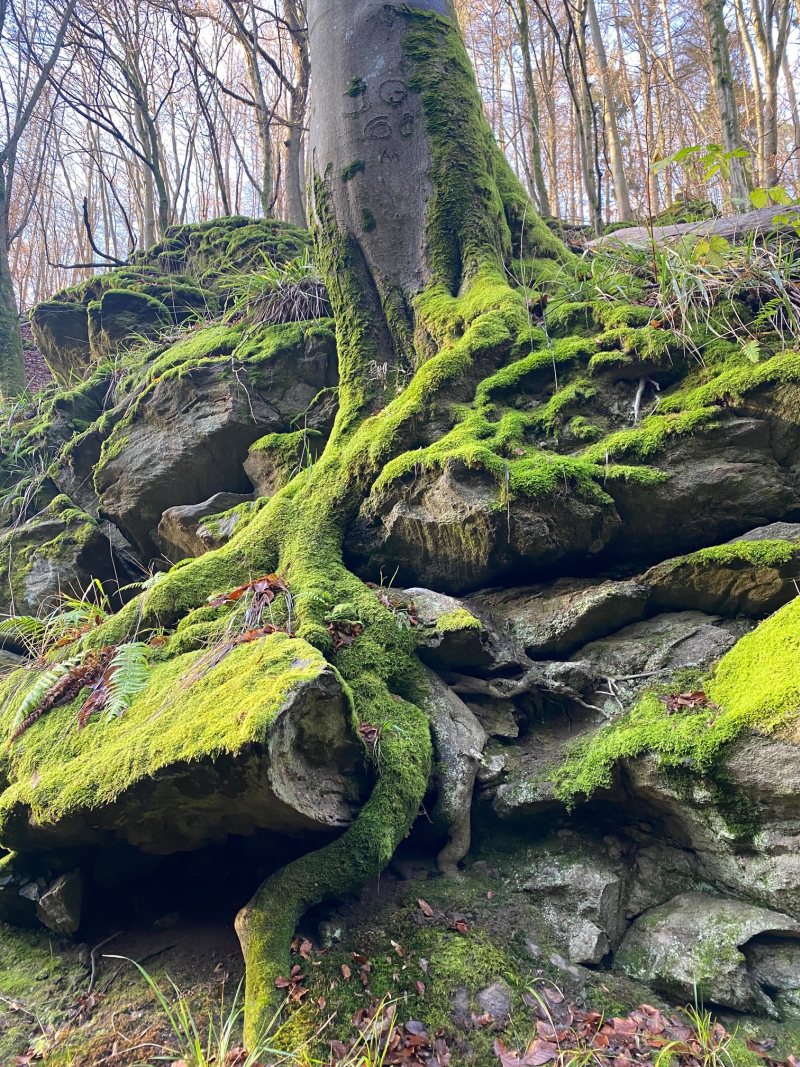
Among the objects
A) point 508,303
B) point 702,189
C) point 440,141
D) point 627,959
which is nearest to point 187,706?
point 627,959

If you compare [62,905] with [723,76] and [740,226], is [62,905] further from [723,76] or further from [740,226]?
[723,76]

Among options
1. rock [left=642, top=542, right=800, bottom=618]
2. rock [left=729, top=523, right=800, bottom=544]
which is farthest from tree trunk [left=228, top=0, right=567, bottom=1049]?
rock [left=729, top=523, right=800, bottom=544]

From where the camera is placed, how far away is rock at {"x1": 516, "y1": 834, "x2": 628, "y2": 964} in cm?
256

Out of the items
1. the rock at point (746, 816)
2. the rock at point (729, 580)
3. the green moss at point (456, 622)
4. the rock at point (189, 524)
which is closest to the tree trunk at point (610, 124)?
the rock at point (189, 524)

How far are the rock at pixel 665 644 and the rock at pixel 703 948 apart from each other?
1.02 metres

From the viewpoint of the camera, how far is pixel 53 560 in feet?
19.4

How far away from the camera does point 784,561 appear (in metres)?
3.04

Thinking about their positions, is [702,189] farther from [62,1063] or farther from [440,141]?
[62,1063]

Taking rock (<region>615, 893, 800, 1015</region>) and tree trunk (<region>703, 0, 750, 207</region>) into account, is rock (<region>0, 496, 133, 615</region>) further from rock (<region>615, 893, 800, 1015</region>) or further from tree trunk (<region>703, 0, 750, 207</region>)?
tree trunk (<region>703, 0, 750, 207</region>)

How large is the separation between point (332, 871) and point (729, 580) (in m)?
2.37

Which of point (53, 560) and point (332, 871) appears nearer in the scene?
point (332, 871)

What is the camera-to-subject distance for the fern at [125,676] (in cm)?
314

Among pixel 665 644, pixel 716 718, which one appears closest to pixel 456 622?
pixel 665 644

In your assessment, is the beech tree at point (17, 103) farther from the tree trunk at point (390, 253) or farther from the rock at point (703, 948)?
the rock at point (703, 948)
